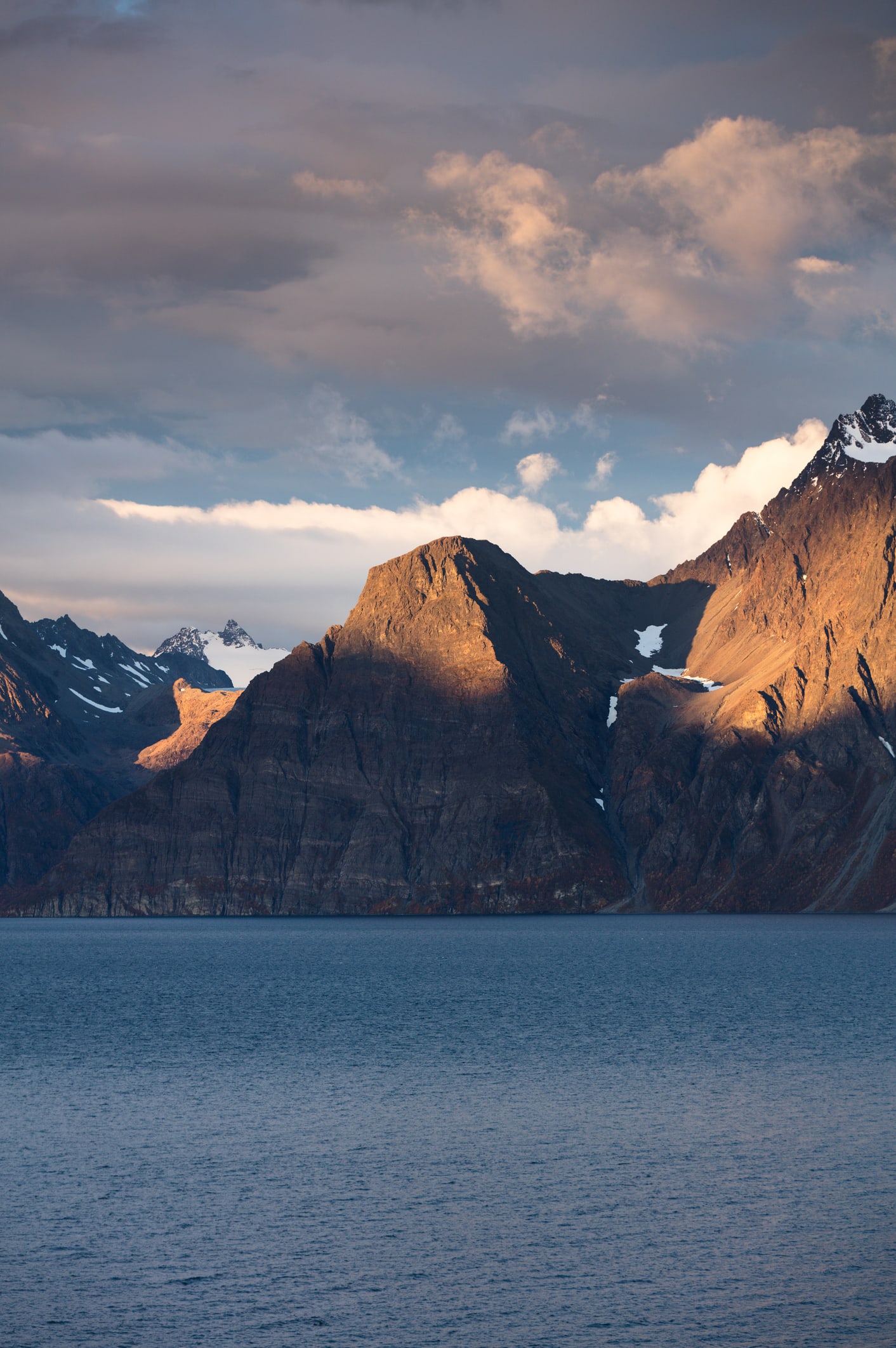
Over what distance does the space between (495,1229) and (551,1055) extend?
125 feet

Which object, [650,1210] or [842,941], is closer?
[650,1210]

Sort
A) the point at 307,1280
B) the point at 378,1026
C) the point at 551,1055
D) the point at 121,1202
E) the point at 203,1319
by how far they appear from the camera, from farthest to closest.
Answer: the point at 378,1026 → the point at 551,1055 → the point at 121,1202 → the point at 307,1280 → the point at 203,1319

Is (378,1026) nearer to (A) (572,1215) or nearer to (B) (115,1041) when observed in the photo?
(B) (115,1041)

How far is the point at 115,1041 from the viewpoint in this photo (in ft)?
299

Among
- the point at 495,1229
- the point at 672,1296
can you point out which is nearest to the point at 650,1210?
the point at 495,1229

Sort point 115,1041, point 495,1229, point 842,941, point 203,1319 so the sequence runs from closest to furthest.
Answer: point 203,1319 < point 495,1229 < point 115,1041 < point 842,941

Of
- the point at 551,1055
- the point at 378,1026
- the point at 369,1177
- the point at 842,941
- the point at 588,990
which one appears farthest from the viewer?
the point at 842,941

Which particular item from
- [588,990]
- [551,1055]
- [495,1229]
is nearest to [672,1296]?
[495,1229]

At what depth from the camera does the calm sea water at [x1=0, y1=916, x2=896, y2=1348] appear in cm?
3531

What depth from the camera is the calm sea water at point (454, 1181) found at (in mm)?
35312

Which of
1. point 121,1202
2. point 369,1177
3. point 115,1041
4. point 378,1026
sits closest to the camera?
point 121,1202

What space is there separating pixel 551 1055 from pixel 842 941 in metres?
124

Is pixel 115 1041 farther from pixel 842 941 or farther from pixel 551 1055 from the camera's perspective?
pixel 842 941

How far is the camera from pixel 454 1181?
49.2m
